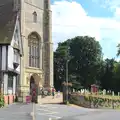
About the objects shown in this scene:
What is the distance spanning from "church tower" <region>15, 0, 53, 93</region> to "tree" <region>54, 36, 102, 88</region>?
24.8 meters

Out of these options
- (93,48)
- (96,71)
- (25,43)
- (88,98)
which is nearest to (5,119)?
(88,98)

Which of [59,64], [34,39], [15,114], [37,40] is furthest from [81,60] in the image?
[15,114]

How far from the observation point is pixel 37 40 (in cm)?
7856

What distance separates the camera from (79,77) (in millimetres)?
105562

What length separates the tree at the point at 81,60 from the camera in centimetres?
10531

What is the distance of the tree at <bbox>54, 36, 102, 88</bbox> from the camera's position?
4146 inches

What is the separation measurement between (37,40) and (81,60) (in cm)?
3407

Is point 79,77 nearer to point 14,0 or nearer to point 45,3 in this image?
point 45,3

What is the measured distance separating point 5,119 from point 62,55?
87742mm

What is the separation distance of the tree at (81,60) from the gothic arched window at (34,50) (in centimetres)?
2544

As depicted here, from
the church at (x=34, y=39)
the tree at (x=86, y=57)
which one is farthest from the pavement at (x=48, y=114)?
the tree at (x=86, y=57)

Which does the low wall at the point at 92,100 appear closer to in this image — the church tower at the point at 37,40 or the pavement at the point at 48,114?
the pavement at the point at 48,114

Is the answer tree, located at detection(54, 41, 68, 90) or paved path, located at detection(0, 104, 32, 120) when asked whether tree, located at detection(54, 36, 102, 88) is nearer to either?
tree, located at detection(54, 41, 68, 90)

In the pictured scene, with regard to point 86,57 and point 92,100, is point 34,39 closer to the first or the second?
point 92,100
